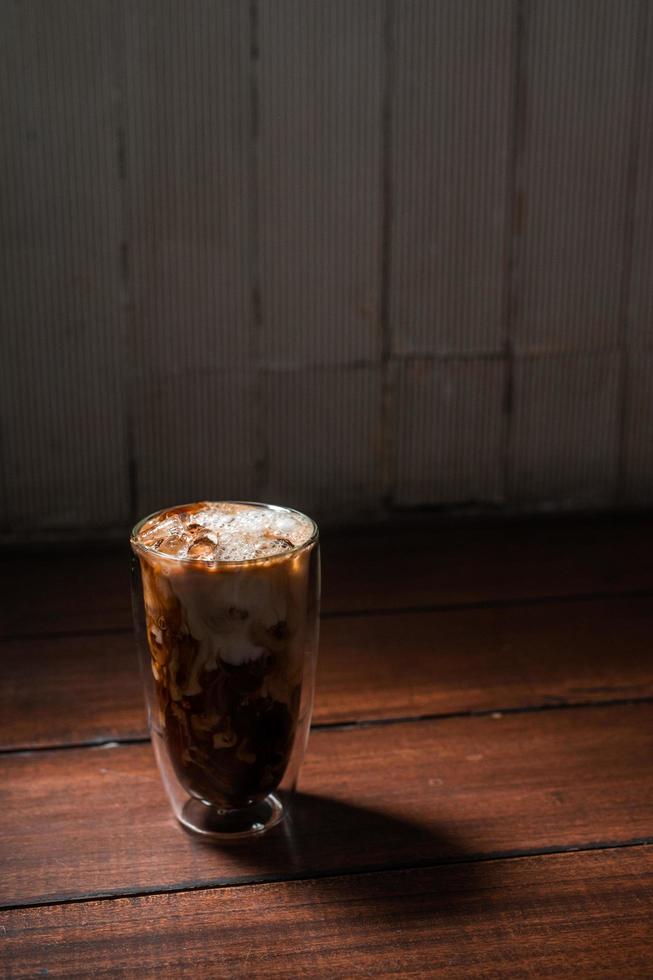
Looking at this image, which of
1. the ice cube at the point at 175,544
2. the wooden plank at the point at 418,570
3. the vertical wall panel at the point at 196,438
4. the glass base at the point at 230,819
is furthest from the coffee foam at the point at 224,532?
the vertical wall panel at the point at 196,438

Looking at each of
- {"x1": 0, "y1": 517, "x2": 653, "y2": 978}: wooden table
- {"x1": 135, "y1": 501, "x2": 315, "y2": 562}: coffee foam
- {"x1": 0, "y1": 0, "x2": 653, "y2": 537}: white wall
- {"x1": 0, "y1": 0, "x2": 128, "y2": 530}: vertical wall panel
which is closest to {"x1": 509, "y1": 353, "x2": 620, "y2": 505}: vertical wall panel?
{"x1": 0, "y1": 0, "x2": 653, "y2": 537}: white wall

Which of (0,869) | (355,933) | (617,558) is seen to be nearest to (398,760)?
(355,933)

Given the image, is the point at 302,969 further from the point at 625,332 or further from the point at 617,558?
the point at 625,332

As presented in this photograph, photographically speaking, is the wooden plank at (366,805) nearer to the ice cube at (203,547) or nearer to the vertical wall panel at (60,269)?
the ice cube at (203,547)

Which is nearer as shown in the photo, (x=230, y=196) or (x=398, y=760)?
(x=398, y=760)

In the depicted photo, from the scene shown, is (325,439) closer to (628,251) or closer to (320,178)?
(320,178)

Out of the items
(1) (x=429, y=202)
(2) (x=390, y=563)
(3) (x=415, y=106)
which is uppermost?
(3) (x=415, y=106)
